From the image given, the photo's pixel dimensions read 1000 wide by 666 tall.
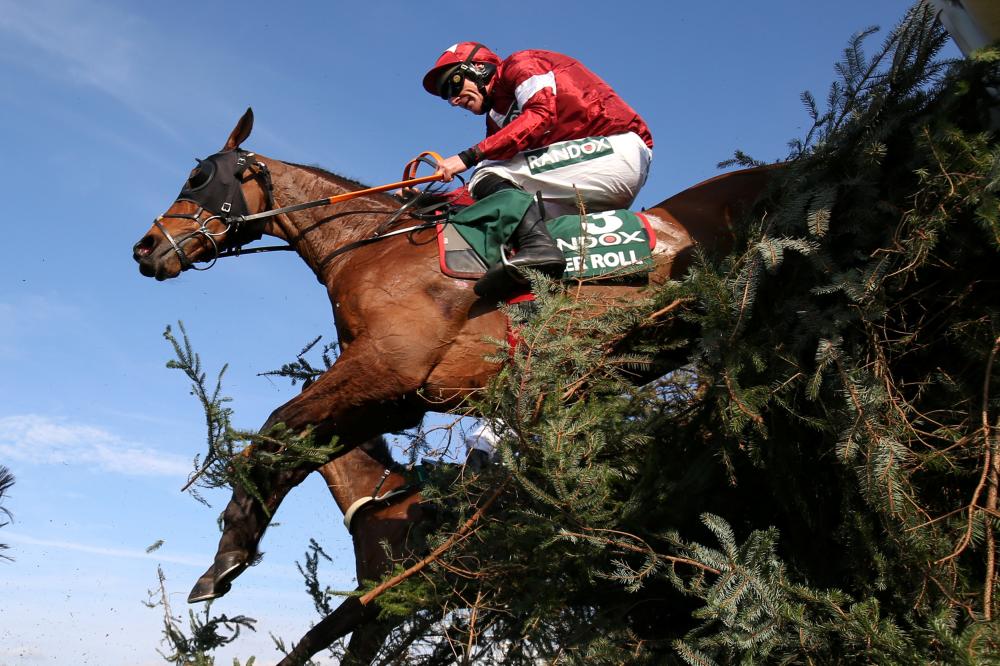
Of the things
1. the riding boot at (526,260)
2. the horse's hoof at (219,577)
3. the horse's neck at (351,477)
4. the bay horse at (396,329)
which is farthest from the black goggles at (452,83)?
the horse's hoof at (219,577)

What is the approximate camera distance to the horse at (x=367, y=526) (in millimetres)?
6176

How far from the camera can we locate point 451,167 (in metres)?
6.29

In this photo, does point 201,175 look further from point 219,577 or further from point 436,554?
point 436,554

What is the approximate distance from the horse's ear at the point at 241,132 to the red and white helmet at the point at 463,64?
4.78 feet

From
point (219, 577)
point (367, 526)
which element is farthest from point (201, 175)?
point (219, 577)

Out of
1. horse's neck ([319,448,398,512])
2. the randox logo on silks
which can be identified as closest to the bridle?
the randox logo on silks

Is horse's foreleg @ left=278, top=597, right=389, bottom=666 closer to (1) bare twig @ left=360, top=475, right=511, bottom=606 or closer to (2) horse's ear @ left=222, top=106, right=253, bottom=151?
(1) bare twig @ left=360, top=475, right=511, bottom=606

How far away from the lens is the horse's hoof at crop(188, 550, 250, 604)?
18.0ft

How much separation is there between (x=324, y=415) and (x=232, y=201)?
1886 millimetres

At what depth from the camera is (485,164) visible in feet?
21.1

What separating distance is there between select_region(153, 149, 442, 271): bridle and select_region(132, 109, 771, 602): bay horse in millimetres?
179

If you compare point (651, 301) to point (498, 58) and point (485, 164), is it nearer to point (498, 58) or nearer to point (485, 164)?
point (485, 164)

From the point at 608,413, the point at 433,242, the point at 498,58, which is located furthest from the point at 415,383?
the point at 498,58

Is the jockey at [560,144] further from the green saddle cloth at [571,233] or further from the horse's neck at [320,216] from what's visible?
the horse's neck at [320,216]
